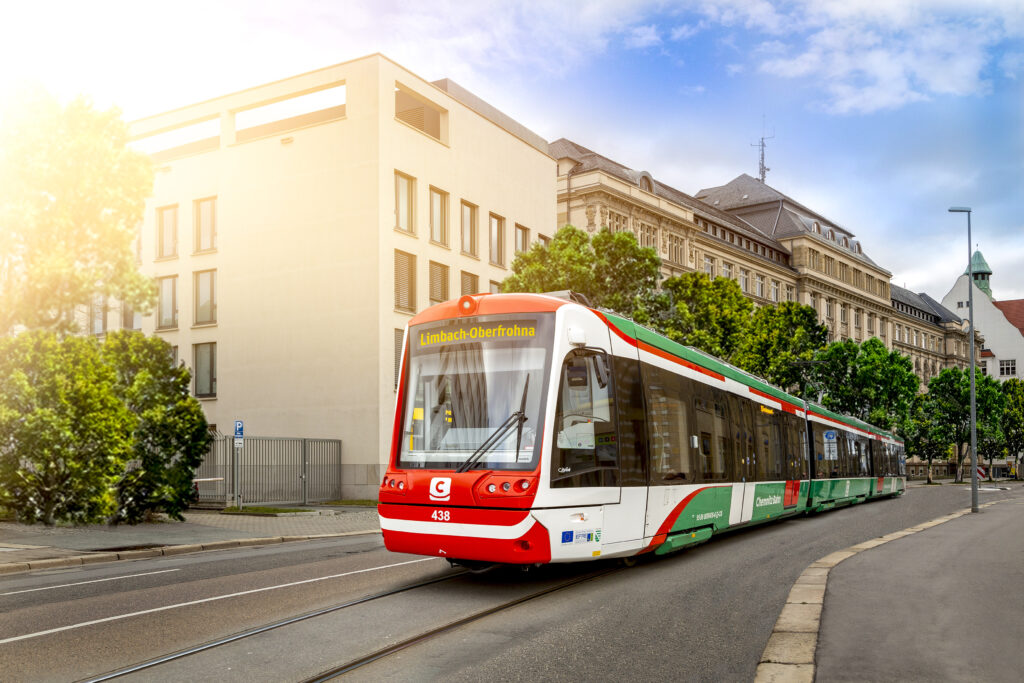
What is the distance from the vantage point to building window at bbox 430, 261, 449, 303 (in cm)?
3722

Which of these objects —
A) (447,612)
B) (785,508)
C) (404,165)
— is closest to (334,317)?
(404,165)

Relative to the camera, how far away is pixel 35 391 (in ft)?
61.7

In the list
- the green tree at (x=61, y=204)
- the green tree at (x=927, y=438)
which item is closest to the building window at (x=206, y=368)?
the green tree at (x=61, y=204)

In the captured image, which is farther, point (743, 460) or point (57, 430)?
point (57, 430)

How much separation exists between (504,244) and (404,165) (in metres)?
7.48

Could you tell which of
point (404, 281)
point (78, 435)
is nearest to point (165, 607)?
point (78, 435)

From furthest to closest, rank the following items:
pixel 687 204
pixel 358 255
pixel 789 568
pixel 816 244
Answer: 1. pixel 816 244
2. pixel 687 204
3. pixel 358 255
4. pixel 789 568

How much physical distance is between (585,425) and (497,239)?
3187 centimetres

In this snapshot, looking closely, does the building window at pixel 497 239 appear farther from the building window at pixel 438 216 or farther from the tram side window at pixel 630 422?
the tram side window at pixel 630 422

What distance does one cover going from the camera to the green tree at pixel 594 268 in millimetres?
30859

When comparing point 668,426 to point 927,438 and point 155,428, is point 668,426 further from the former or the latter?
point 927,438

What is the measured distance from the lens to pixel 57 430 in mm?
18781

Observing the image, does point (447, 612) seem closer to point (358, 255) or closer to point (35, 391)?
point (35, 391)

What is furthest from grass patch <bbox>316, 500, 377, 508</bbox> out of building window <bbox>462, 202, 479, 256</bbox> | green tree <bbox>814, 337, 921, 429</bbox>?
green tree <bbox>814, 337, 921, 429</bbox>
